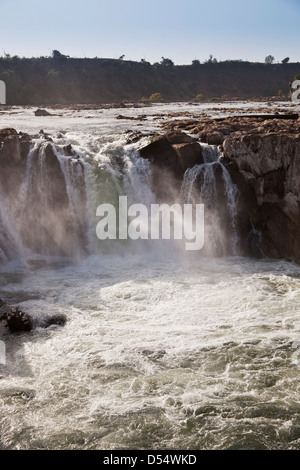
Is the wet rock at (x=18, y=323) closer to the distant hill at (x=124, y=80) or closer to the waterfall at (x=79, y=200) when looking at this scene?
the waterfall at (x=79, y=200)

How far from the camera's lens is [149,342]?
11.1m

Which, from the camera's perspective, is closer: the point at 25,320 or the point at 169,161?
the point at 25,320

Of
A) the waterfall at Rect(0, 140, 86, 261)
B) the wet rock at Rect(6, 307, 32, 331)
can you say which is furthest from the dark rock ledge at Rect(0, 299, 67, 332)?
the waterfall at Rect(0, 140, 86, 261)

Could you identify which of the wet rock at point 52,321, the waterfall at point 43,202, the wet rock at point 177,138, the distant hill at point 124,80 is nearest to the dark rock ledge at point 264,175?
the wet rock at point 177,138

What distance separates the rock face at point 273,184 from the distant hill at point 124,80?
1884 inches

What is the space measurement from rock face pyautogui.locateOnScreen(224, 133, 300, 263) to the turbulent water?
85 cm

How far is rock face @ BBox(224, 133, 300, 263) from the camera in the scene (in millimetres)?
17625

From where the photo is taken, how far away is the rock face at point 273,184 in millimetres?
17625

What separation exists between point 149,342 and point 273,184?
31.3 feet

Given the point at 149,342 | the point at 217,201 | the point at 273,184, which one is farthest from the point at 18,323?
the point at 273,184

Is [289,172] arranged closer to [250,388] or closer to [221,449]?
[250,388]

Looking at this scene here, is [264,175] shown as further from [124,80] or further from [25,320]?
[124,80]

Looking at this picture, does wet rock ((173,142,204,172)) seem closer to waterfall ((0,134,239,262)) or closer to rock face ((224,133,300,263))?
waterfall ((0,134,239,262))

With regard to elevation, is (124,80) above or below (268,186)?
above
